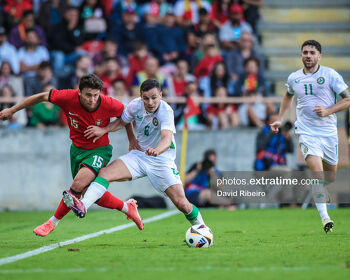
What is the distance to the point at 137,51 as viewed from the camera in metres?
17.2

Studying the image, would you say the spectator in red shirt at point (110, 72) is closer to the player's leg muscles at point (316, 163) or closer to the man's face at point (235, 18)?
the man's face at point (235, 18)

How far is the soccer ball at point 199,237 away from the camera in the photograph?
24.9 feet

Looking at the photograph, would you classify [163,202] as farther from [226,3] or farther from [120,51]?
[226,3]

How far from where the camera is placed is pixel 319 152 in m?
9.48

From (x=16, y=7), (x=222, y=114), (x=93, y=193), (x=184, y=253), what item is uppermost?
(x=16, y=7)

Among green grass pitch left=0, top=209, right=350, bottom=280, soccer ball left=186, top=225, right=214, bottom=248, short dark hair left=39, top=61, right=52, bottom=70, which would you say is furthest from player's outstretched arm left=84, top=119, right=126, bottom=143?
short dark hair left=39, top=61, right=52, bottom=70

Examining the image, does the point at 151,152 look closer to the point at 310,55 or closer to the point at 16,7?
the point at 310,55

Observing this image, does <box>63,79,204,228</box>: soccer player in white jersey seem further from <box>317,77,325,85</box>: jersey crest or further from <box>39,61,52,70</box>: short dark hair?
<box>39,61,52,70</box>: short dark hair

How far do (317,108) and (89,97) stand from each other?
9.68 ft

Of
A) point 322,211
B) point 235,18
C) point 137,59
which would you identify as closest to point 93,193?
point 322,211

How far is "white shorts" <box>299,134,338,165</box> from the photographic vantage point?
373 inches

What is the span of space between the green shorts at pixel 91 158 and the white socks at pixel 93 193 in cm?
39

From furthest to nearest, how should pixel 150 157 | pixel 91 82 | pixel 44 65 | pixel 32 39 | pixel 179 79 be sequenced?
pixel 32 39 → pixel 179 79 → pixel 44 65 → pixel 150 157 → pixel 91 82

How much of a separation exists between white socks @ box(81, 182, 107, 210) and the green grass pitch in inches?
19.4
